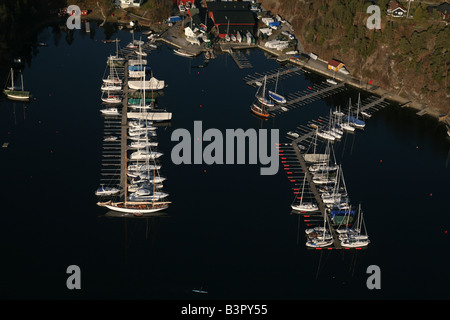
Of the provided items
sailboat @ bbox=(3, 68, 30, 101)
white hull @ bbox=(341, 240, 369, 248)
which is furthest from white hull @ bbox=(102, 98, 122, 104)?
white hull @ bbox=(341, 240, 369, 248)

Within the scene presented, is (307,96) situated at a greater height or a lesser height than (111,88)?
lesser

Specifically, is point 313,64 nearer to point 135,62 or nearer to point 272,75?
point 272,75

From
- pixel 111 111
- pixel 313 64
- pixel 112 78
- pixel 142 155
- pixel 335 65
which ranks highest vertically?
pixel 335 65

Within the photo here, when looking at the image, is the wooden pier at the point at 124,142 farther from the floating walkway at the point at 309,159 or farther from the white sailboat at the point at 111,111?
the floating walkway at the point at 309,159

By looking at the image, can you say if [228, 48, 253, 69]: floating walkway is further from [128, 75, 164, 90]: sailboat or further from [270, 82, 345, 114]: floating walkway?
[128, 75, 164, 90]: sailboat

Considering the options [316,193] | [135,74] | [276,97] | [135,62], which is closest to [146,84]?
[135,74]
